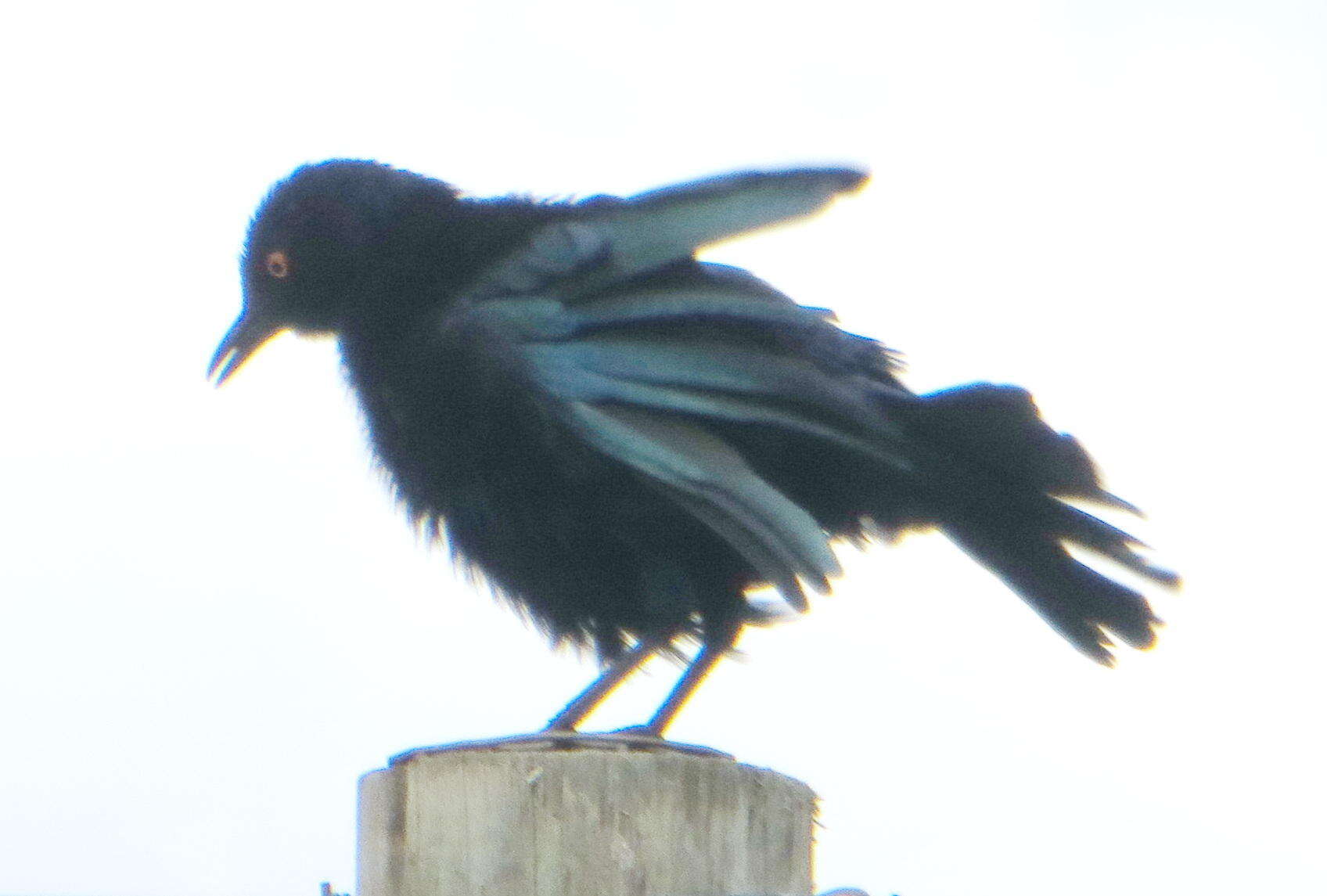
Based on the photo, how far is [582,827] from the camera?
3064mm

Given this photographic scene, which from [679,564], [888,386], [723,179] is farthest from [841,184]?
[679,564]

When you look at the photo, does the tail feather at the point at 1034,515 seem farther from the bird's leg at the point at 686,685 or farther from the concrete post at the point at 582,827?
the concrete post at the point at 582,827

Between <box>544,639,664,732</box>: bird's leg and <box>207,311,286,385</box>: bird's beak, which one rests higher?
<box>207,311,286,385</box>: bird's beak

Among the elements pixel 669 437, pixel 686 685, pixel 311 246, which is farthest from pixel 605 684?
pixel 311 246

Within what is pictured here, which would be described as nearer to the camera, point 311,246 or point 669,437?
point 669,437

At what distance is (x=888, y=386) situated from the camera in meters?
4.48

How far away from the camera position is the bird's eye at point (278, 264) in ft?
17.7

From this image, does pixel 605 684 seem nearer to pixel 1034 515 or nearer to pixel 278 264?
pixel 1034 515

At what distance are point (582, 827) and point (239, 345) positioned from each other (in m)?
2.93

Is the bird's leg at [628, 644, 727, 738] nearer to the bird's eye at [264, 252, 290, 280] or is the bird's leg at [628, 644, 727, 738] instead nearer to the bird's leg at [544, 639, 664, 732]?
the bird's leg at [544, 639, 664, 732]

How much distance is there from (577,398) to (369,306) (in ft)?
2.75

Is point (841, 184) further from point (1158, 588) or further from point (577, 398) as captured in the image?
point (1158, 588)

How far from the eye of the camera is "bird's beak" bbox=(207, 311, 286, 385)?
556 cm

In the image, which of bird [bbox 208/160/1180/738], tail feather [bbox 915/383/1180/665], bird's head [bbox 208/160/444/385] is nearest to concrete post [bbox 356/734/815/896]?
bird [bbox 208/160/1180/738]
